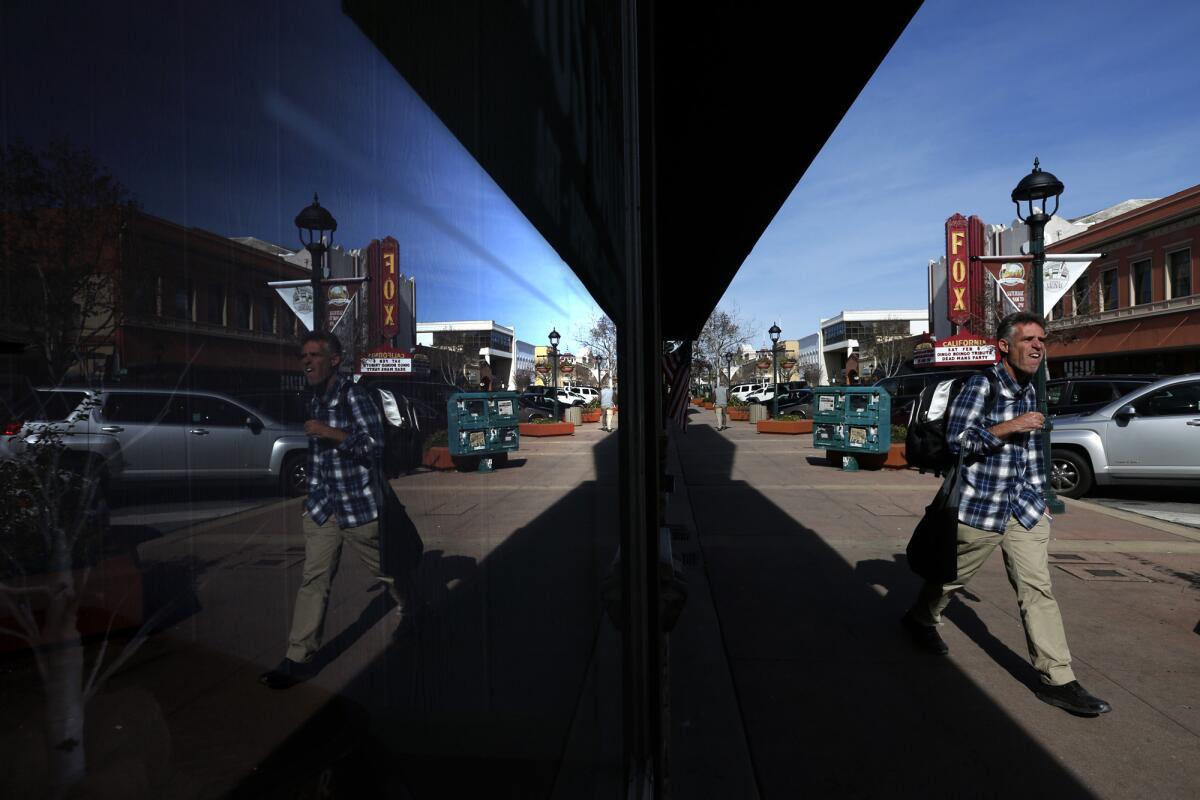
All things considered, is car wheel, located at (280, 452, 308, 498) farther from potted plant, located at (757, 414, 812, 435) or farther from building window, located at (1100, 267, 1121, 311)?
building window, located at (1100, 267, 1121, 311)

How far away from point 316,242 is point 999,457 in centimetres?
393

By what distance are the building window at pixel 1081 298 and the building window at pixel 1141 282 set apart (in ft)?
5.34

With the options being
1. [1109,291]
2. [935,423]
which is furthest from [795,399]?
[935,423]

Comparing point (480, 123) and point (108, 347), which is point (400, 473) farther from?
point (480, 123)

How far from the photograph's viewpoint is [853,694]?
355cm

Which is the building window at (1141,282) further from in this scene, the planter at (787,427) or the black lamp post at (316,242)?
the black lamp post at (316,242)

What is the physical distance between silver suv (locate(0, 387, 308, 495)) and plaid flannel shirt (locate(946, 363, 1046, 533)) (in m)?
3.86

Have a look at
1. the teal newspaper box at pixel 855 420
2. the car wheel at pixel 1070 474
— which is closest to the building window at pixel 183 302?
the car wheel at pixel 1070 474

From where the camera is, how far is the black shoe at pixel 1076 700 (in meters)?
3.26

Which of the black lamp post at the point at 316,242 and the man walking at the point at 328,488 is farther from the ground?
the black lamp post at the point at 316,242

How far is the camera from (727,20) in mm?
2717

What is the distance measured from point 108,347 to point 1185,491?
1307 cm

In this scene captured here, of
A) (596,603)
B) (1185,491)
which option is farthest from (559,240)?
(1185,491)

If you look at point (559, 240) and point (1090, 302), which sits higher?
point (1090, 302)
